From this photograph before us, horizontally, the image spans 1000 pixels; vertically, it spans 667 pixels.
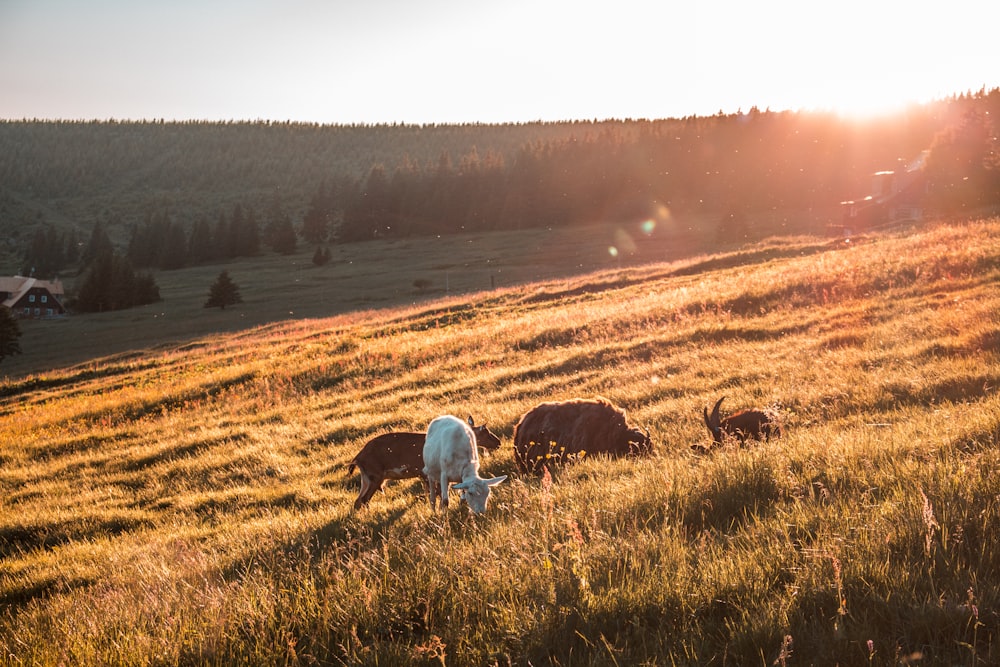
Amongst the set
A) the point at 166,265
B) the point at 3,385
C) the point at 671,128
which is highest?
the point at 671,128

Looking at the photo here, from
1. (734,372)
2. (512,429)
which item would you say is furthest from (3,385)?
(734,372)

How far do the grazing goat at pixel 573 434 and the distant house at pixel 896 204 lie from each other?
6677 centimetres

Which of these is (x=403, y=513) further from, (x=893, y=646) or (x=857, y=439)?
(x=893, y=646)

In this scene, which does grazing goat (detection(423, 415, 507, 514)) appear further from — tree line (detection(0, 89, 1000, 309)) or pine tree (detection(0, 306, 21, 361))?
tree line (detection(0, 89, 1000, 309))

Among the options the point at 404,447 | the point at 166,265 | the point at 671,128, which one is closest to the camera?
the point at 404,447

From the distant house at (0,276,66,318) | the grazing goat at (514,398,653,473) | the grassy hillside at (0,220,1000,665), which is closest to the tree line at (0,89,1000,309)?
the distant house at (0,276,66,318)

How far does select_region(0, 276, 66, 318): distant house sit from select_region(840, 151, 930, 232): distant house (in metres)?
97.8

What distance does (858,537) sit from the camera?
3.91 metres

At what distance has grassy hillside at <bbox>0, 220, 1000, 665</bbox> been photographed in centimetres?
350

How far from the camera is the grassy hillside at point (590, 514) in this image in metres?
3.50

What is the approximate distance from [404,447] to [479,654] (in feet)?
20.5

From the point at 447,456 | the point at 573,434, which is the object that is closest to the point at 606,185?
the point at 573,434

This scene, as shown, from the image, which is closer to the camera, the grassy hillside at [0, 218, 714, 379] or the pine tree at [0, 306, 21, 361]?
the pine tree at [0, 306, 21, 361]

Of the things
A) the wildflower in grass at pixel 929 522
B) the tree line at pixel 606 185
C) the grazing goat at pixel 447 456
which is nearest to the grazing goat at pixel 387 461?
the grazing goat at pixel 447 456
